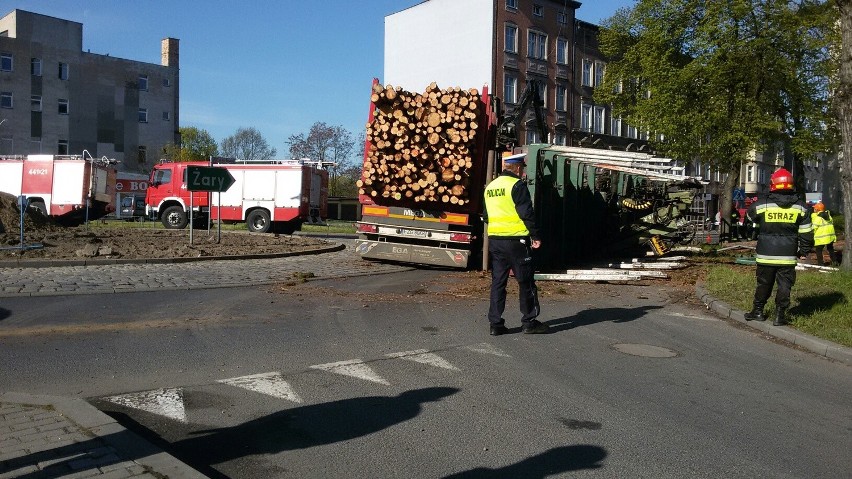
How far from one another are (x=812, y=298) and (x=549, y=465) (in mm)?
7925

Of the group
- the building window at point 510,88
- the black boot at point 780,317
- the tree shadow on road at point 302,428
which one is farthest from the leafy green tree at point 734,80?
the tree shadow on road at point 302,428

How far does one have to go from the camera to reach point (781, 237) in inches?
348

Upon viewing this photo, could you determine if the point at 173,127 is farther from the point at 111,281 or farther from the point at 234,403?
the point at 234,403

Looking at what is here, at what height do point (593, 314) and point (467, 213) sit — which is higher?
point (467, 213)

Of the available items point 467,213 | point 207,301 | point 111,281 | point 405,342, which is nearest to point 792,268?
point 405,342

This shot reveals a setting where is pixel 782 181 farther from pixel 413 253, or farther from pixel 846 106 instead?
pixel 413 253

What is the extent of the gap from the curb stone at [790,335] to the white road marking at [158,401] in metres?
6.32

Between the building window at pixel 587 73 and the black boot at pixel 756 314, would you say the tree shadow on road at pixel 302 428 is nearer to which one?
the black boot at pixel 756 314

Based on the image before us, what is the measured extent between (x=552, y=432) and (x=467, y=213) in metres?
9.80

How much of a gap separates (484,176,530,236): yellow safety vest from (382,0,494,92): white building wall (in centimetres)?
4584

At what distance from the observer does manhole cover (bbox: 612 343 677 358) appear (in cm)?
731

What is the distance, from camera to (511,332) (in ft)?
27.0

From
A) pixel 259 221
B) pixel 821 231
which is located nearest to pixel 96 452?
pixel 821 231

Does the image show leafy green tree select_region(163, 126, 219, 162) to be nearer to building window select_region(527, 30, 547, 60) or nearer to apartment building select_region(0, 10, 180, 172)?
apartment building select_region(0, 10, 180, 172)
